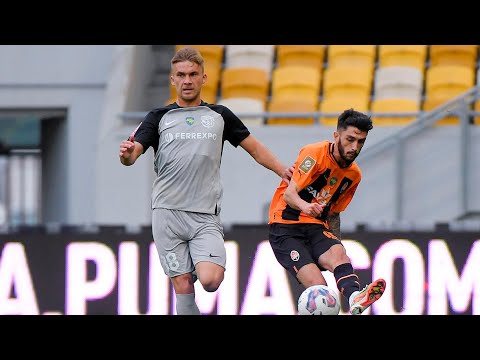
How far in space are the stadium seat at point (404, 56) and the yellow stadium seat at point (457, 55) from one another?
8.7 inches

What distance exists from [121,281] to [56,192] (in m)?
5.20

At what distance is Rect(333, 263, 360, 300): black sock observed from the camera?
720cm

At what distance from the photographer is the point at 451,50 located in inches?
580

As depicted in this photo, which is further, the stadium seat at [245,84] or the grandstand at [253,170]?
the stadium seat at [245,84]

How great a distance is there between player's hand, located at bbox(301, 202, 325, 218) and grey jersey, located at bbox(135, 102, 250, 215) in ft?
1.81

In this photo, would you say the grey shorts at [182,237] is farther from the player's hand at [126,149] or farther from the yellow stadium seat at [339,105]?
the yellow stadium seat at [339,105]

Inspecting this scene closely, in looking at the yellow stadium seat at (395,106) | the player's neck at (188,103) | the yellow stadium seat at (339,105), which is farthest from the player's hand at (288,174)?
the yellow stadium seat at (395,106)

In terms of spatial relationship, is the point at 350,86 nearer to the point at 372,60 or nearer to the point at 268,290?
the point at 372,60

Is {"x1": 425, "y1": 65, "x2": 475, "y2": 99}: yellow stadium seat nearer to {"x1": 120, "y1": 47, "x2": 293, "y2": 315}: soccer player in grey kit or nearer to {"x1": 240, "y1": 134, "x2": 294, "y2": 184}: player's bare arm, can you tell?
{"x1": 240, "y1": 134, "x2": 294, "y2": 184}: player's bare arm

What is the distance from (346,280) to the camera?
726 centimetres

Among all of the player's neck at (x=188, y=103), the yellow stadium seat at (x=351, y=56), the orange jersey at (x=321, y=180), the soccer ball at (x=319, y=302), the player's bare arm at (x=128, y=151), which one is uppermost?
the yellow stadium seat at (x=351, y=56)

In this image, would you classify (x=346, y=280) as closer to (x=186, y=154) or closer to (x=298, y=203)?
(x=298, y=203)

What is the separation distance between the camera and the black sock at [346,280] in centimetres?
720
